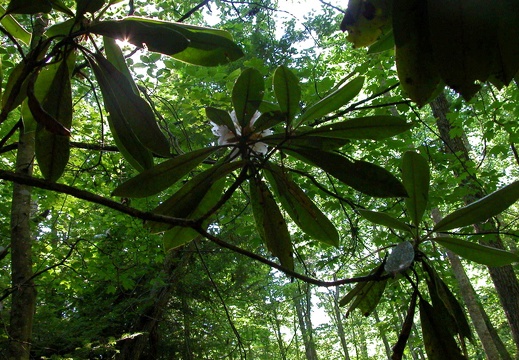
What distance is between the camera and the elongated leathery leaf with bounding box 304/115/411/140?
33.2 inches

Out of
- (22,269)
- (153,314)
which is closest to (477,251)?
(22,269)

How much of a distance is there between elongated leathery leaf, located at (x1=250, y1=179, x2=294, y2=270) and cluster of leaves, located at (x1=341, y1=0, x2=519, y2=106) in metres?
0.48

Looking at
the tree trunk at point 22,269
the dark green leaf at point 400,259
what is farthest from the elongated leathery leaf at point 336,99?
the tree trunk at point 22,269

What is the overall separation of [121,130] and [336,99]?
1.53 ft

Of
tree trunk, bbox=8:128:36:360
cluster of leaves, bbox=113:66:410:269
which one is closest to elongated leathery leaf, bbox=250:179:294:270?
cluster of leaves, bbox=113:66:410:269

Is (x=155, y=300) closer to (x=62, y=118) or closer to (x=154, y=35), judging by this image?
(x=62, y=118)

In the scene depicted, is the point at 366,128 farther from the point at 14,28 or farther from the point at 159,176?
the point at 14,28

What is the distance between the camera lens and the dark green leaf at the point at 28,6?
70cm

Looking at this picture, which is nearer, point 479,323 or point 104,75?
point 104,75

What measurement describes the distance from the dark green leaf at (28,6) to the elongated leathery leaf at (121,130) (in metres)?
0.12

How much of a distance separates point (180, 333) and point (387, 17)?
538 cm

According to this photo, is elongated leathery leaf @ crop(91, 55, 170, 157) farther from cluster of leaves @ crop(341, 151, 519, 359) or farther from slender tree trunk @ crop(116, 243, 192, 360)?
slender tree trunk @ crop(116, 243, 192, 360)

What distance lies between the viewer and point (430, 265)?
887 millimetres

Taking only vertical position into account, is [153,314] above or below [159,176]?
above
